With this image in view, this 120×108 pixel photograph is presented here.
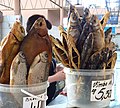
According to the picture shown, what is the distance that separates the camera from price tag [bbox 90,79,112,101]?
0.68 meters

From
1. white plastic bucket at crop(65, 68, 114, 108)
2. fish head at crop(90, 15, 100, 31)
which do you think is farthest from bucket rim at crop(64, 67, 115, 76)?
fish head at crop(90, 15, 100, 31)

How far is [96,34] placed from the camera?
651 millimetres

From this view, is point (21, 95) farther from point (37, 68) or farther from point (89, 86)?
point (89, 86)

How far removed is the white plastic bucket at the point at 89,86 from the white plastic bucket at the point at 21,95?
13 cm

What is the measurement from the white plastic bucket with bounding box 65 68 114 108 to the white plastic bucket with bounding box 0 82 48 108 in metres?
0.13

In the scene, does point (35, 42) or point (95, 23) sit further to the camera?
point (95, 23)

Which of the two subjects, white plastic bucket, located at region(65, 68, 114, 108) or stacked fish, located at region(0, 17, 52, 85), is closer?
stacked fish, located at region(0, 17, 52, 85)

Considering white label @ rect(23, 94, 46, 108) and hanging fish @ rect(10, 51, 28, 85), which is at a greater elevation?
hanging fish @ rect(10, 51, 28, 85)

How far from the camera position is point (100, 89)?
682 millimetres

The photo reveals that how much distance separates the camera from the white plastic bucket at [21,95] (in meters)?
0.54

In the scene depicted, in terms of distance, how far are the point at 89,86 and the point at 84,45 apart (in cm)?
11

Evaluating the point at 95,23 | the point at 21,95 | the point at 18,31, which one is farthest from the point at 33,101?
the point at 95,23

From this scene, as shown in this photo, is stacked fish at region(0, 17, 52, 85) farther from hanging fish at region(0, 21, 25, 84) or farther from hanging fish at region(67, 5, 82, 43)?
hanging fish at region(67, 5, 82, 43)

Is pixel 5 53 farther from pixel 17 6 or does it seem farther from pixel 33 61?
pixel 17 6
